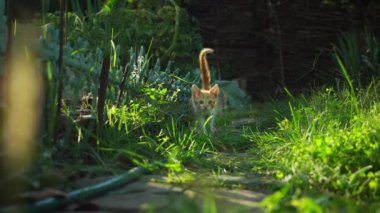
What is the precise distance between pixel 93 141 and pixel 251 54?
538 centimetres

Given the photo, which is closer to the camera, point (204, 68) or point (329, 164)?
point (329, 164)

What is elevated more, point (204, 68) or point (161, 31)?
point (161, 31)

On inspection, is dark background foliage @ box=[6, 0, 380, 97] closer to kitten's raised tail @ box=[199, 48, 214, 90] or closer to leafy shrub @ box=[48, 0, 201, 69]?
leafy shrub @ box=[48, 0, 201, 69]

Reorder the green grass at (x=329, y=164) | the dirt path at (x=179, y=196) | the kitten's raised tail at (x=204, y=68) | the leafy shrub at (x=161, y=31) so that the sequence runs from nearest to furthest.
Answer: the dirt path at (x=179, y=196)
the green grass at (x=329, y=164)
the kitten's raised tail at (x=204, y=68)
the leafy shrub at (x=161, y=31)

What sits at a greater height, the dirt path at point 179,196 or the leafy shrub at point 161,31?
the leafy shrub at point 161,31

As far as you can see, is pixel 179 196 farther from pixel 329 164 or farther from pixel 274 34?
pixel 274 34

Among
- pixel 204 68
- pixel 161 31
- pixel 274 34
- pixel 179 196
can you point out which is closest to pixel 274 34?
pixel 274 34

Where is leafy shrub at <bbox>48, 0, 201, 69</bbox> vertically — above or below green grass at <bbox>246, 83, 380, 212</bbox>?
above

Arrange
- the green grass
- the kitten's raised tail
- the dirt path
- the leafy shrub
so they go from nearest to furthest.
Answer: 1. the dirt path
2. the green grass
3. the kitten's raised tail
4. the leafy shrub

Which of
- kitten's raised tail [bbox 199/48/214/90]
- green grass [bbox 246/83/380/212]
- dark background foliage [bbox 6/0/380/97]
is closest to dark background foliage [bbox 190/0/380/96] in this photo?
dark background foliage [bbox 6/0/380/97]

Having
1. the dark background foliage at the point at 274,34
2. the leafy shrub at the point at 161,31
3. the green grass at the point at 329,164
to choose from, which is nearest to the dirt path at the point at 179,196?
the green grass at the point at 329,164

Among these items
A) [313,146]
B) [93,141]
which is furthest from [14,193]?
[313,146]

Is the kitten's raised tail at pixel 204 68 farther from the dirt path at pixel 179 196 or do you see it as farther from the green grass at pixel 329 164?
the dirt path at pixel 179 196

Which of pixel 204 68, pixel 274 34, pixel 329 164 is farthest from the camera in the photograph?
pixel 274 34
